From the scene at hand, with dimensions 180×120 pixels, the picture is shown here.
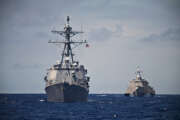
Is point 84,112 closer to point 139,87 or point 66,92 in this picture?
point 66,92

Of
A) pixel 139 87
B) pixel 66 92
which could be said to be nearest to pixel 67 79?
pixel 66 92

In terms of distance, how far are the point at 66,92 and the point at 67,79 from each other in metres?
4.05

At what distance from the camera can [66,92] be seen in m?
97.9

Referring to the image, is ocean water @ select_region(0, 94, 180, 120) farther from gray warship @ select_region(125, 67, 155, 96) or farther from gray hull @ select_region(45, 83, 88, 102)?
gray warship @ select_region(125, 67, 155, 96)

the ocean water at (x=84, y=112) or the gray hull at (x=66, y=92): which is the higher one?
the gray hull at (x=66, y=92)

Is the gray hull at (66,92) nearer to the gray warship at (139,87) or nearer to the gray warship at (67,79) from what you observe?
the gray warship at (67,79)

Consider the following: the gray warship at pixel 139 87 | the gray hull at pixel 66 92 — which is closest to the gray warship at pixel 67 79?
the gray hull at pixel 66 92

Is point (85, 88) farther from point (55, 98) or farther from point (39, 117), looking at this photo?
point (39, 117)

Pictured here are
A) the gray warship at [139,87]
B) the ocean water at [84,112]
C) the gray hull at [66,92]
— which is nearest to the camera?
the ocean water at [84,112]

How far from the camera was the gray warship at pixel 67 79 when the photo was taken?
98.1m

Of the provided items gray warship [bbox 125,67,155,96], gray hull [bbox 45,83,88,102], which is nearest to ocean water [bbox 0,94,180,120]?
gray hull [bbox 45,83,88,102]

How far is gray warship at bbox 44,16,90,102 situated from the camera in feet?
322

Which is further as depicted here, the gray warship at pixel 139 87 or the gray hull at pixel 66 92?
the gray warship at pixel 139 87

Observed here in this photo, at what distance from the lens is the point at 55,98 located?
101 metres
